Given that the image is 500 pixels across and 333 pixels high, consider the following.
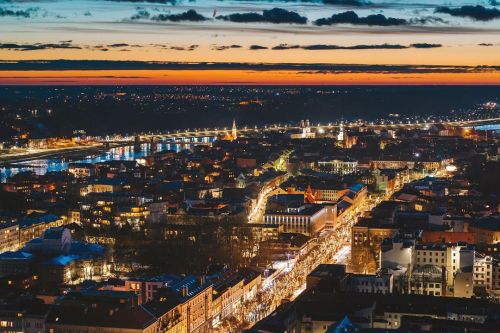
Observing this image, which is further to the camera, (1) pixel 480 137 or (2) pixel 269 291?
(1) pixel 480 137

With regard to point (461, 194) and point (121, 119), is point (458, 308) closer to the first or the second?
point (461, 194)

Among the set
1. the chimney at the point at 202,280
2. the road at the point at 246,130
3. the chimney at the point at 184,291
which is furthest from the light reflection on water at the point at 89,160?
the chimney at the point at 184,291

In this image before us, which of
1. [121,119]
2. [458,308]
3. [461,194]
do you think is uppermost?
[458,308]

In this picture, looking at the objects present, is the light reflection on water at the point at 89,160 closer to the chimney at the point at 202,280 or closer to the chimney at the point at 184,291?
the chimney at the point at 202,280

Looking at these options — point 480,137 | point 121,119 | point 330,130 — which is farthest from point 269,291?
point 121,119

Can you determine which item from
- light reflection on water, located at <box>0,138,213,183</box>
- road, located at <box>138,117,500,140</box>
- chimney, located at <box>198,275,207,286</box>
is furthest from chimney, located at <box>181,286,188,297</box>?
road, located at <box>138,117,500,140</box>

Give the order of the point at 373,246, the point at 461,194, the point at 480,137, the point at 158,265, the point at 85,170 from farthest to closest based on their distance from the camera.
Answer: the point at 480,137 → the point at 85,170 → the point at 461,194 → the point at 373,246 → the point at 158,265

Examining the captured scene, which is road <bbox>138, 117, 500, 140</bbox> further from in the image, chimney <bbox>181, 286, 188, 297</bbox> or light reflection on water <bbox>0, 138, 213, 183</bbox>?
chimney <bbox>181, 286, 188, 297</bbox>

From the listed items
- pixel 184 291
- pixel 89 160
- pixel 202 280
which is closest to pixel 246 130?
pixel 89 160
